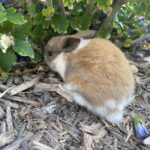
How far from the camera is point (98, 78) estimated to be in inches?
90.2

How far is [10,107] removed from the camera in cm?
227

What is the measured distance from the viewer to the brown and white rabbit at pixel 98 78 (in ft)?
7.48

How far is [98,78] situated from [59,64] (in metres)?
0.72

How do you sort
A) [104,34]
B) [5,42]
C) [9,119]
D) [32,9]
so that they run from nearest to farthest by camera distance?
[5,42] < [9,119] < [32,9] < [104,34]

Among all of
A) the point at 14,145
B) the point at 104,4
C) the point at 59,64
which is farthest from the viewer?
the point at 59,64

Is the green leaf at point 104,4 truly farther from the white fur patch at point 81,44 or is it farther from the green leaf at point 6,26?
the green leaf at point 6,26

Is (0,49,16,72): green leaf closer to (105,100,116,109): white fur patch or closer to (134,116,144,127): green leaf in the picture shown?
(105,100,116,109): white fur patch

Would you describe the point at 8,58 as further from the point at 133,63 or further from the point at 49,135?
the point at 133,63

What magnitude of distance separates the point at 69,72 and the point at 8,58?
724 mm

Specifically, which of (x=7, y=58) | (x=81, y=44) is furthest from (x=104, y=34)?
(x=7, y=58)

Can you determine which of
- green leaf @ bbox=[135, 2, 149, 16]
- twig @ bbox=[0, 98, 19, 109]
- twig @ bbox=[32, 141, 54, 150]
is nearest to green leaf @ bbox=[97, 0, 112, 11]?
green leaf @ bbox=[135, 2, 149, 16]

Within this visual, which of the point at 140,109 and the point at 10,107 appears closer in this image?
the point at 10,107

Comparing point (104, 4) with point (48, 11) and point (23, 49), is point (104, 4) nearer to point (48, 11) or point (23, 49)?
point (48, 11)

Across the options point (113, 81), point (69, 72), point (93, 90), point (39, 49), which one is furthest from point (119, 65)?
point (39, 49)
